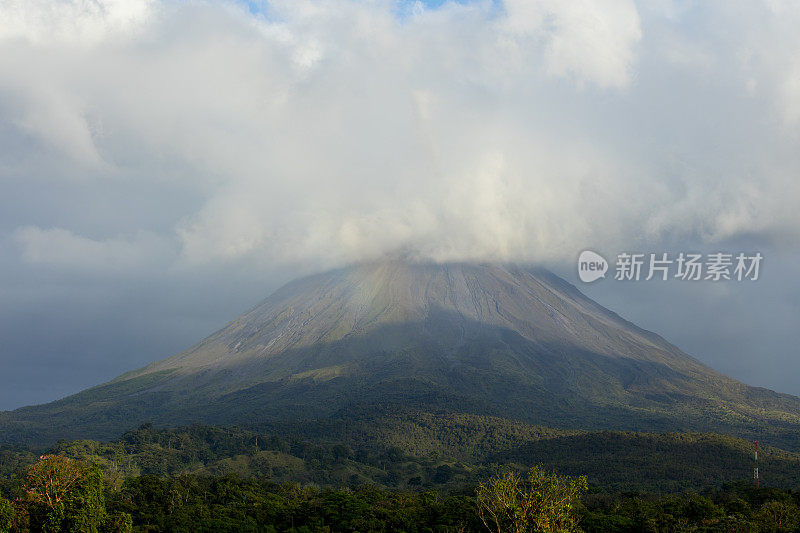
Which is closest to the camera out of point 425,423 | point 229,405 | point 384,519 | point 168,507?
point 384,519

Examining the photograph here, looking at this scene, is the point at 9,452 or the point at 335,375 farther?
the point at 335,375

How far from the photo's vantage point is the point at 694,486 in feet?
290

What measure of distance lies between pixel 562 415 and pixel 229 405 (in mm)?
86632

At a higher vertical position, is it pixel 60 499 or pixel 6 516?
pixel 60 499

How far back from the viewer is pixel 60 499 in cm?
4222

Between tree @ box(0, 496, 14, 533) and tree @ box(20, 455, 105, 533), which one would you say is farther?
tree @ box(20, 455, 105, 533)

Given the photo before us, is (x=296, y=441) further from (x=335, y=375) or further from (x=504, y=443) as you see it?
(x=335, y=375)

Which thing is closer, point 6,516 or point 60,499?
point 6,516

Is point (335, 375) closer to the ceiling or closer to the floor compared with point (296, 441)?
closer to the ceiling

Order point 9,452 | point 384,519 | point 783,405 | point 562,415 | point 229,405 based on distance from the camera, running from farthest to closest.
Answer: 1. point 783,405
2. point 229,405
3. point 562,415
4. point 9,452
5. point 384,519

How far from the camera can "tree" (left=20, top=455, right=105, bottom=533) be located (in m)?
41.8

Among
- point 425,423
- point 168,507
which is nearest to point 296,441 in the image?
point 425,423

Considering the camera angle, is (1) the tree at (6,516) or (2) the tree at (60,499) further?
(2) the tree at (60,499)

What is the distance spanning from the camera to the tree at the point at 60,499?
137ft
